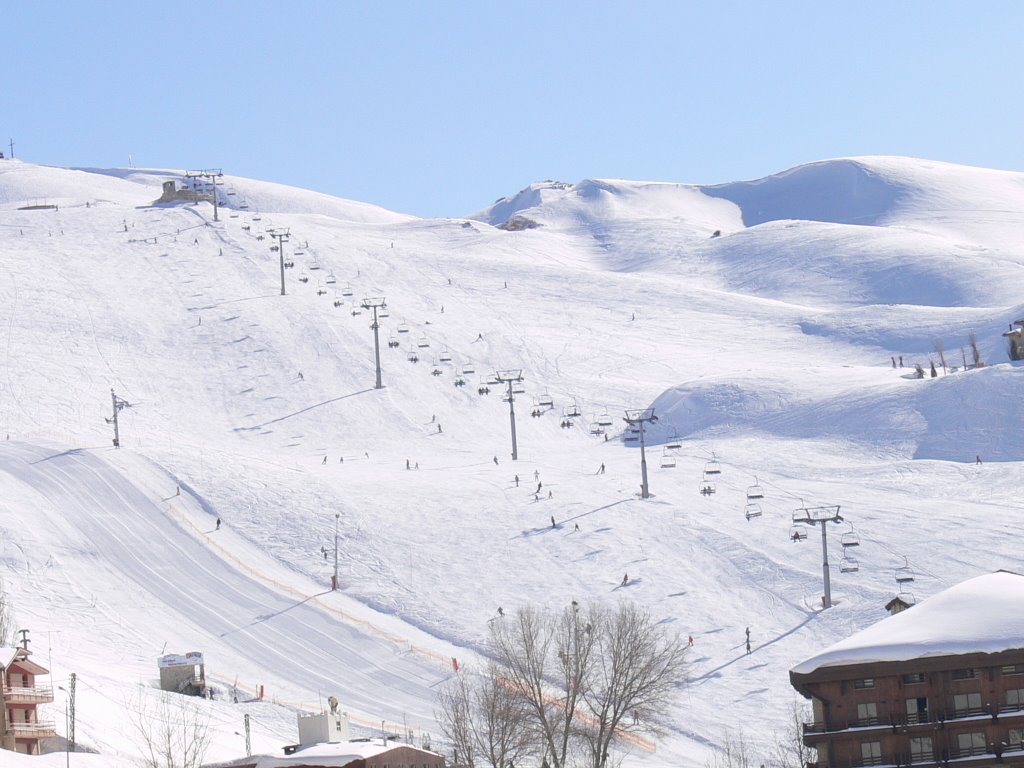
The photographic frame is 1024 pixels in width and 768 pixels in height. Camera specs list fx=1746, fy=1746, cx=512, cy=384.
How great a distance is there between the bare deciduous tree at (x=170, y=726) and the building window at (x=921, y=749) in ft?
59.9

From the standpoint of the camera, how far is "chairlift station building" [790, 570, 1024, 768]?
1580 inches

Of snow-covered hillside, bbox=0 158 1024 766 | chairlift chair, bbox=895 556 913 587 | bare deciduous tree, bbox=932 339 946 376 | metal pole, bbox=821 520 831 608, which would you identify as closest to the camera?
snow-covered hillside, bbox=0 158 1024 766

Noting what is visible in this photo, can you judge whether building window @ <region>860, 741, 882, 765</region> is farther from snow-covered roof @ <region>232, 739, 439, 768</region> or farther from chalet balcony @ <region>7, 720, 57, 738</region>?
chalet balcony @ <region>7, 720, 57, 738</region>

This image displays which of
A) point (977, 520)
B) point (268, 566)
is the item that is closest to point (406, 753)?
point (268, 566)

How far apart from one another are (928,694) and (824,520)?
2749 centimetres

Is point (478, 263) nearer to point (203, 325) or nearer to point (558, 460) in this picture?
point (203, 325)

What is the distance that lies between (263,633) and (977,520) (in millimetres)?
29799

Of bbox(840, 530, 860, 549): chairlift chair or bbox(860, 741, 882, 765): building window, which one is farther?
bbox(840, 530, 860, 549): chairlift chair

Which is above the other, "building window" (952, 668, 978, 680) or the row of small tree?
"building window" (952, 668, 978, 680)

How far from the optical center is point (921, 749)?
40688 mm

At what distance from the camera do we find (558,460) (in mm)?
89938

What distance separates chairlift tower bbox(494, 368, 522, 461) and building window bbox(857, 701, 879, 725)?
Answer: 165 feet

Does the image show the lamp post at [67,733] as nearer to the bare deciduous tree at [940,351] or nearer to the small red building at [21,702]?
the small red building at [21,702]

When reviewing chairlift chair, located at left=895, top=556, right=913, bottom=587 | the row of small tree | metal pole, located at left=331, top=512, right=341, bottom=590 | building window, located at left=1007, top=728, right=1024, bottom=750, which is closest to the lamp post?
the row of small tree
